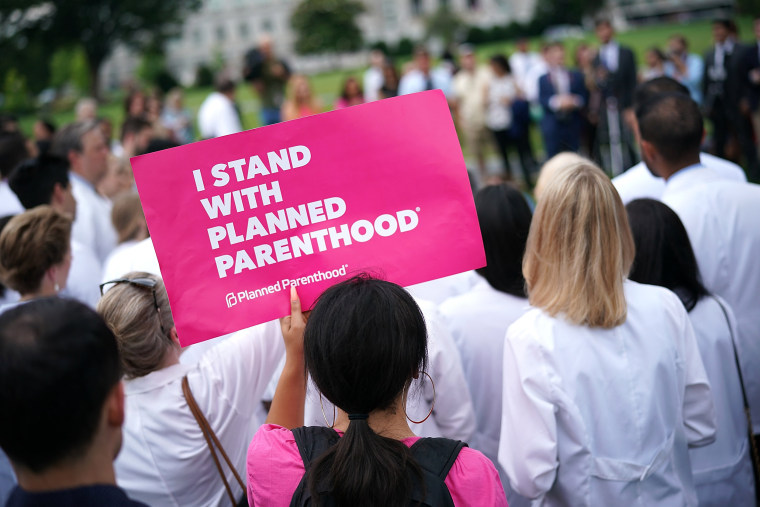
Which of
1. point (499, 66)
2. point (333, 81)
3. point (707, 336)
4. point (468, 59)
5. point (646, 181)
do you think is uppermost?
point (333, 81)

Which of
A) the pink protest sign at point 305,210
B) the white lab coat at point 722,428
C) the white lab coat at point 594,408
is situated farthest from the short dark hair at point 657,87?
the pink protest sign at point 305,210

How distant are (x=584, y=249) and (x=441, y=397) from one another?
78 cm

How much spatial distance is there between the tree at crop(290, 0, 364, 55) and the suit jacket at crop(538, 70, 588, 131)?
178ft

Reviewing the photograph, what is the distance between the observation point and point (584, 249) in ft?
7.68

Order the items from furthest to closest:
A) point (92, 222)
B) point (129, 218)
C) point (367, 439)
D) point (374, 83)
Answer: point (374, 83)
point (92, 222)
point (129, 218)
point (367, 439)

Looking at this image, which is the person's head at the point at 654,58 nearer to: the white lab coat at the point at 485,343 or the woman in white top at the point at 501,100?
Result: the woman in white top at the point at 501,100

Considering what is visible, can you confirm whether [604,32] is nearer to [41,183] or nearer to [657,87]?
[657,87]

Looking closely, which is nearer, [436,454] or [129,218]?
[436,454]

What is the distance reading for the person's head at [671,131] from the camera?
3617 mm

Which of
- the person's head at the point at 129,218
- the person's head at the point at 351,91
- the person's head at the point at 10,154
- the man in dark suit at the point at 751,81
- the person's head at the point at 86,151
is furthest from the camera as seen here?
the person's head at the point at 351,91

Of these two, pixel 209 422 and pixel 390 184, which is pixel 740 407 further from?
pixel 209 422

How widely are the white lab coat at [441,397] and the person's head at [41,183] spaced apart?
293cm

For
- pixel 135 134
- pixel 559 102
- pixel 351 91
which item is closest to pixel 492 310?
pixel 135 134

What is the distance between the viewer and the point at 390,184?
226 centimetres
